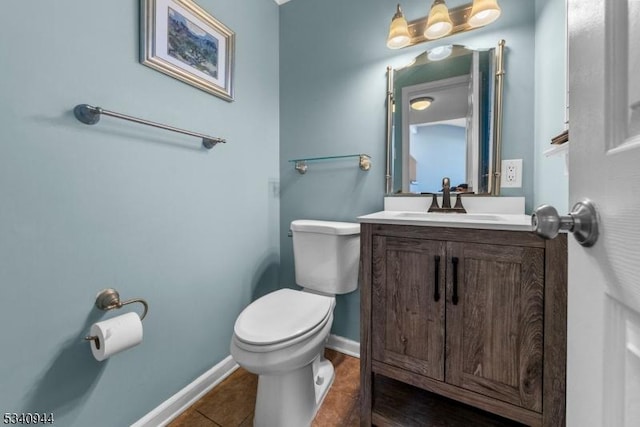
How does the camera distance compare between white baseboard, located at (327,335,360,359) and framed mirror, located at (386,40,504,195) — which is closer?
framed mirror, located at (386,40,504,195)

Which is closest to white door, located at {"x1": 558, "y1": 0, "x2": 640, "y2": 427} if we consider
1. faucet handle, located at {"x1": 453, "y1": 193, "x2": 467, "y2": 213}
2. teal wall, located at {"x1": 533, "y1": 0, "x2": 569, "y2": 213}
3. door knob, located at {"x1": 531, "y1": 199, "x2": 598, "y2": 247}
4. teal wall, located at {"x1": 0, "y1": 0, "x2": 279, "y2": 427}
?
door knob, located at {"x1": 531, "y1": 199, "x2": 598, "y2": 247}

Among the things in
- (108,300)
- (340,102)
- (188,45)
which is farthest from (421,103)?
(108,300)

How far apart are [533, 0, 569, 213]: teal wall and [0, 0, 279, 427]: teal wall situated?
1.45 meters

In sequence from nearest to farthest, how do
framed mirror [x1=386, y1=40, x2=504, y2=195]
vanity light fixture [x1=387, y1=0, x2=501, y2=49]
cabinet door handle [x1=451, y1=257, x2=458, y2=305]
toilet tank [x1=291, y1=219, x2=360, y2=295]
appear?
1. cabinet door handle [x1=451, y1=257, x2=458, y2=305]
2. vanity light fixture [x1=387, y1=0, x2=501, y2=49]
3. framed mirror [x1=386, y1=40, x2=504, y2=195]
4. toilet tank [x1=291, y1=219, x2=360, y2=295]

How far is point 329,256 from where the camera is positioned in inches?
55.2

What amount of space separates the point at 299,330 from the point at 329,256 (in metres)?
0.48

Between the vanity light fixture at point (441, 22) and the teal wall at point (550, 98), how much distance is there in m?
0.21

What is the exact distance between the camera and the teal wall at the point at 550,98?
0.93 m

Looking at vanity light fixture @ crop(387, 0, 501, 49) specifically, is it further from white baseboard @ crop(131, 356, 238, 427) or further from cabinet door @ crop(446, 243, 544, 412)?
white baseboard @ crop(131, 356, 238, 427)

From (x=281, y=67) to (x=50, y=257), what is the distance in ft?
5.36

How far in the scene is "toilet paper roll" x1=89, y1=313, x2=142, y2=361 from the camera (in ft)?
2.77

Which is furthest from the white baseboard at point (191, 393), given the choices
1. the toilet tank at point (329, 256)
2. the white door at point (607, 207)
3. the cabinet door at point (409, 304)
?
the white door at point (607, 207)

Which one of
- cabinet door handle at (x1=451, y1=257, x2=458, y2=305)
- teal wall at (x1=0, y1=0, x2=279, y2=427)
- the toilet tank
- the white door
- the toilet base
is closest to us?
the white door

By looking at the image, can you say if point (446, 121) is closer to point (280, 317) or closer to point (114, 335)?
point (280, 317)
